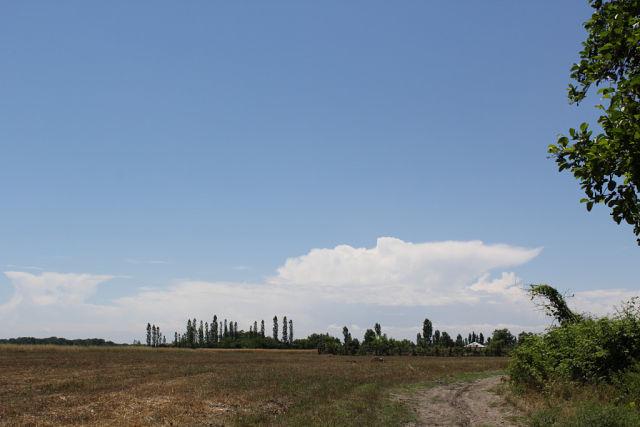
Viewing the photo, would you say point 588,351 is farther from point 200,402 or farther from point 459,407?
point 200,402

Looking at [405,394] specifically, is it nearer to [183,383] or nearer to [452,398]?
[452,398]

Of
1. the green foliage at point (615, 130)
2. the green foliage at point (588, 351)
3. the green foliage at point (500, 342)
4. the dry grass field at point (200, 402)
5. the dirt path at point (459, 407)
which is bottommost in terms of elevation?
the green foliage at point (500, 342)

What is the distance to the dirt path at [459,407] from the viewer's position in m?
20.9

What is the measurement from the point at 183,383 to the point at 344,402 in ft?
47.1

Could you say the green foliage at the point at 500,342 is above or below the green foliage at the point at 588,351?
below

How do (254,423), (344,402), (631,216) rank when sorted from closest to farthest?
Result: (631,216)
(254,423)
(344,402)

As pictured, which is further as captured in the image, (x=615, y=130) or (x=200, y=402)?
(x=200, y=402)

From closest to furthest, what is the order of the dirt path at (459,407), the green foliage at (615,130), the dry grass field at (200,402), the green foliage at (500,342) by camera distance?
the green foliage at (615,130) < the dry grass field at (200,402) < the dirt path at (459,407) < the green foliage at (500,342)

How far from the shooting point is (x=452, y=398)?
3011 centimetres

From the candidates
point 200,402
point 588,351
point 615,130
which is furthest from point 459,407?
point 615,130

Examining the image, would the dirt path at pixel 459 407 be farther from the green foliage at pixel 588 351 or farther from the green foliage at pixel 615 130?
the green foliage at pixel 615 130

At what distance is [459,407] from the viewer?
1012 inches

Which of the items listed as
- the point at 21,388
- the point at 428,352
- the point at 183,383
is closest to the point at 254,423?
the point at 183,383

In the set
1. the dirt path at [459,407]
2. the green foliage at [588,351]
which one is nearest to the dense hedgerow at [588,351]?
the green foliage at [588,351]
